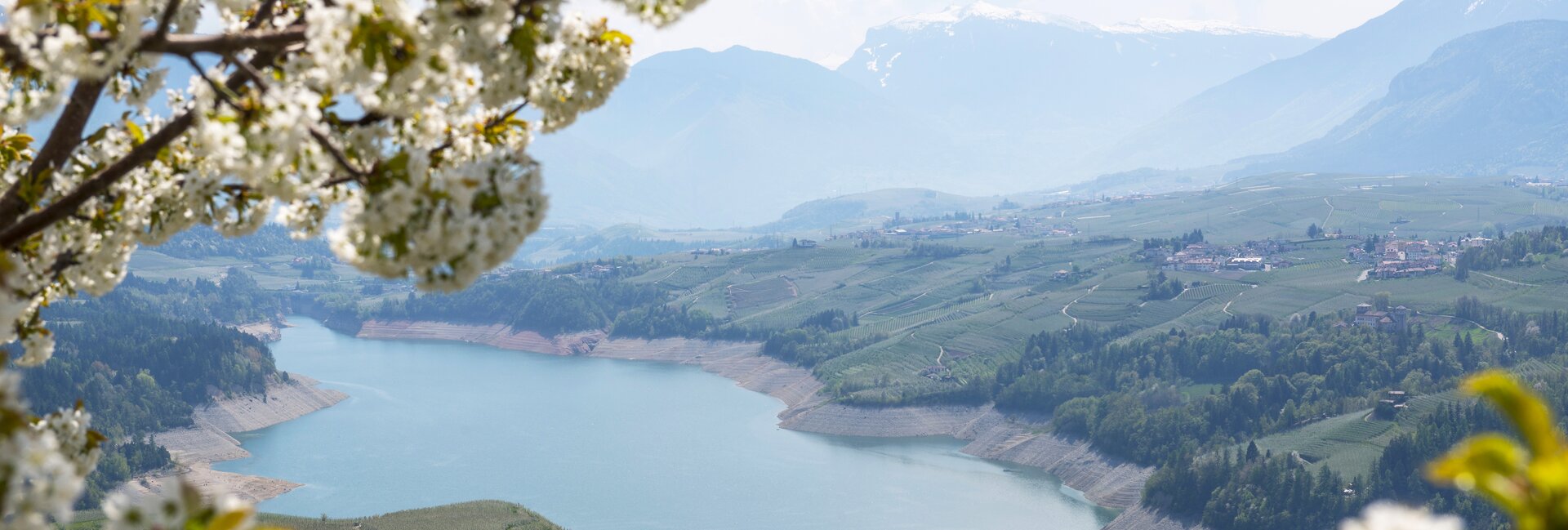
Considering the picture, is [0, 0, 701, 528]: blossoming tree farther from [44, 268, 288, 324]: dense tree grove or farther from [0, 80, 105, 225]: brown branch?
[44, 268, 288, 324]: dense tree grove

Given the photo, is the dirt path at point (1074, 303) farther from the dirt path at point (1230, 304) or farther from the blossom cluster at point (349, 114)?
the blossom cluster at point (349, 114)

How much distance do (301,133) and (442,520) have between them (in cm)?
3563

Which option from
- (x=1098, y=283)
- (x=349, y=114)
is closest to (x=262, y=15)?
(x=349, y=114)

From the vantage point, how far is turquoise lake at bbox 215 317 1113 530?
5050 cm

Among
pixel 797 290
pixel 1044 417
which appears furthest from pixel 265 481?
pixel 797 290

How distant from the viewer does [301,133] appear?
3.62 metres

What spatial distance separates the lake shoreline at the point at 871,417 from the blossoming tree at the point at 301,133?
Answer: 47747 millimetres

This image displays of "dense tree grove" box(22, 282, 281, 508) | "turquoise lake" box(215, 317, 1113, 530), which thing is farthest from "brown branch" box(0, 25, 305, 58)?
"dense tree grove" box(22, 282, 281, 508)

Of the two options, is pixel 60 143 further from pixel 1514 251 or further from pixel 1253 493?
pixel 1514 251

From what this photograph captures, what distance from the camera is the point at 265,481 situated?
179 feet

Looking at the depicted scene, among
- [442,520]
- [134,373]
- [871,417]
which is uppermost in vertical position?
[134,373]

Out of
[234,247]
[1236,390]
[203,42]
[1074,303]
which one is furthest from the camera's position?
[234,247]

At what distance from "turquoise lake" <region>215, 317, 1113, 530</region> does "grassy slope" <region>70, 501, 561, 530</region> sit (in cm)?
953

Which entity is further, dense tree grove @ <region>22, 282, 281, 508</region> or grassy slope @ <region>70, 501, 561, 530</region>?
dense tree grove @ <region>22, 282, 281, 508</region>
